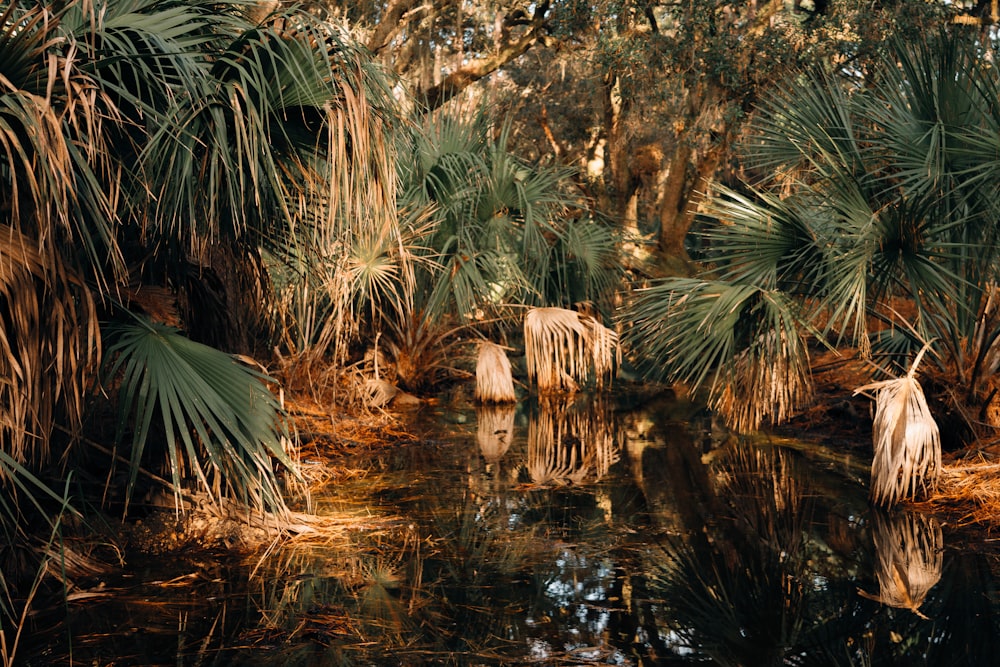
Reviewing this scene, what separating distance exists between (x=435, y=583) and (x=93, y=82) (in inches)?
109

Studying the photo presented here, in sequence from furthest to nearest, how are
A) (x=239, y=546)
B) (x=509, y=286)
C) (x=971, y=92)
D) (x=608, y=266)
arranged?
(x=608, y=266)
(x=509, y=286)
(x=971, y=92)
(x=239, y=546)

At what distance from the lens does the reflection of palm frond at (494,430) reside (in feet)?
28.6

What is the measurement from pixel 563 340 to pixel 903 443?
619 centimetres

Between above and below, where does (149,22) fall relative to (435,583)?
above

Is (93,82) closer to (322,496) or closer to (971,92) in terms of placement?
(322,496)

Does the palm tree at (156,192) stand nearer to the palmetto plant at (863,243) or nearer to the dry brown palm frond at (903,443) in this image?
the palmetto plant at (863,243)

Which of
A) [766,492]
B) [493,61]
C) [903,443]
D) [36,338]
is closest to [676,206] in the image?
[493,61]

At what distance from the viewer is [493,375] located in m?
11.9

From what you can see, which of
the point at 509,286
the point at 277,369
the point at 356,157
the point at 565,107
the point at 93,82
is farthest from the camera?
the point at 565,107

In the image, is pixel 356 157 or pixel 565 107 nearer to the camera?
pixel 356 157

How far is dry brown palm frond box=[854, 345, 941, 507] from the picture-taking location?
5.91 meters

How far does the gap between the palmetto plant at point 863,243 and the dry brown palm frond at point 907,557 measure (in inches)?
46.7

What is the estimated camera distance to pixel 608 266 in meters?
14.0

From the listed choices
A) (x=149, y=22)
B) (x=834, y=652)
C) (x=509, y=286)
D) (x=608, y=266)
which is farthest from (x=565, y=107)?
(x=834, y=652)
